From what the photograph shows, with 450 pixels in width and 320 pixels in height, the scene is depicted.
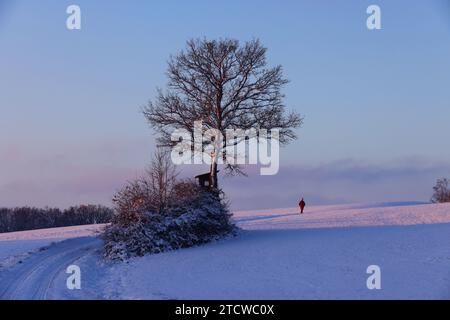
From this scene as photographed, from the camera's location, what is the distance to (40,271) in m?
21.4

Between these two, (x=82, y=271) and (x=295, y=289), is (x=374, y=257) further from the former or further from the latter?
(x=82, y=271)

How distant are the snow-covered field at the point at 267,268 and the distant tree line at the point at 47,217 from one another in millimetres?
69833

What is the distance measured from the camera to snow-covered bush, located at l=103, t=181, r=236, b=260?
2664cm

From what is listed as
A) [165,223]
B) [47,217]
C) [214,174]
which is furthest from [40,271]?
[47,217]

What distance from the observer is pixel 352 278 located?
17.3 meters

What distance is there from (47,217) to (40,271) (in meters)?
85.2

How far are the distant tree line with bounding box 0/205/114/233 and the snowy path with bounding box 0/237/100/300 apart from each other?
69.0 meters

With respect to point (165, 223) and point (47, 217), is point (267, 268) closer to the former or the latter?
point (165, 223)

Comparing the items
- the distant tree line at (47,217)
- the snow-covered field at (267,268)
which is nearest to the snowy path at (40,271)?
the snow-covered field at (267,268)

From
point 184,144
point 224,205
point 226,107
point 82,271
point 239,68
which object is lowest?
point 82,271

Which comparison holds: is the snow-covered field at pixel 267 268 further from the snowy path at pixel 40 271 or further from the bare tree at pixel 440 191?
the bare tree at pixel 440 191

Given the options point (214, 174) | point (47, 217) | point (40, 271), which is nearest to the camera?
point (40, 271)

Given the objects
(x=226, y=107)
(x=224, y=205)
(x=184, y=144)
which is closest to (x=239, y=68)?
(x=226, y=107)
